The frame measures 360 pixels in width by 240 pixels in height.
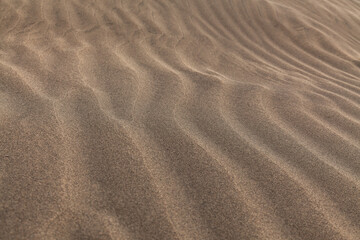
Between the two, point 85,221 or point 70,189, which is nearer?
point 85,221

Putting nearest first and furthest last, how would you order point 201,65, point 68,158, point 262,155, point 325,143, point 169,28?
point 68,158
point 262,155
point 325,143
point 201,65
point 169,28

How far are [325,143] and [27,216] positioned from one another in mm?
1320

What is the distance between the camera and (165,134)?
59.8 inches

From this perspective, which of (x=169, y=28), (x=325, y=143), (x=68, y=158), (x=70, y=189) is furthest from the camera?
(x=169, y=28)

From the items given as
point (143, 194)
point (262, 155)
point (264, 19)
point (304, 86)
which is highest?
point (264, 19)

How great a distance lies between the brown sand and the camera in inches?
42.9

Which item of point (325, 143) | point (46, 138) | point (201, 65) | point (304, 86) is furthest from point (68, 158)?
point (304, 86)

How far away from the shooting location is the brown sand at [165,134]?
1.09 metres

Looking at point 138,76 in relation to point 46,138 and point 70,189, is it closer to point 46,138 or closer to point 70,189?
point 46,138

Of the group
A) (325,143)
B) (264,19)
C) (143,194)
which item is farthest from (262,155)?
(264,19)

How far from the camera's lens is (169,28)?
3.21 m

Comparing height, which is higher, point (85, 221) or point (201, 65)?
point (201, 65)

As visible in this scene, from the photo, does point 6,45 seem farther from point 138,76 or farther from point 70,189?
point 70,189

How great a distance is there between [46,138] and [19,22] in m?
1.84
